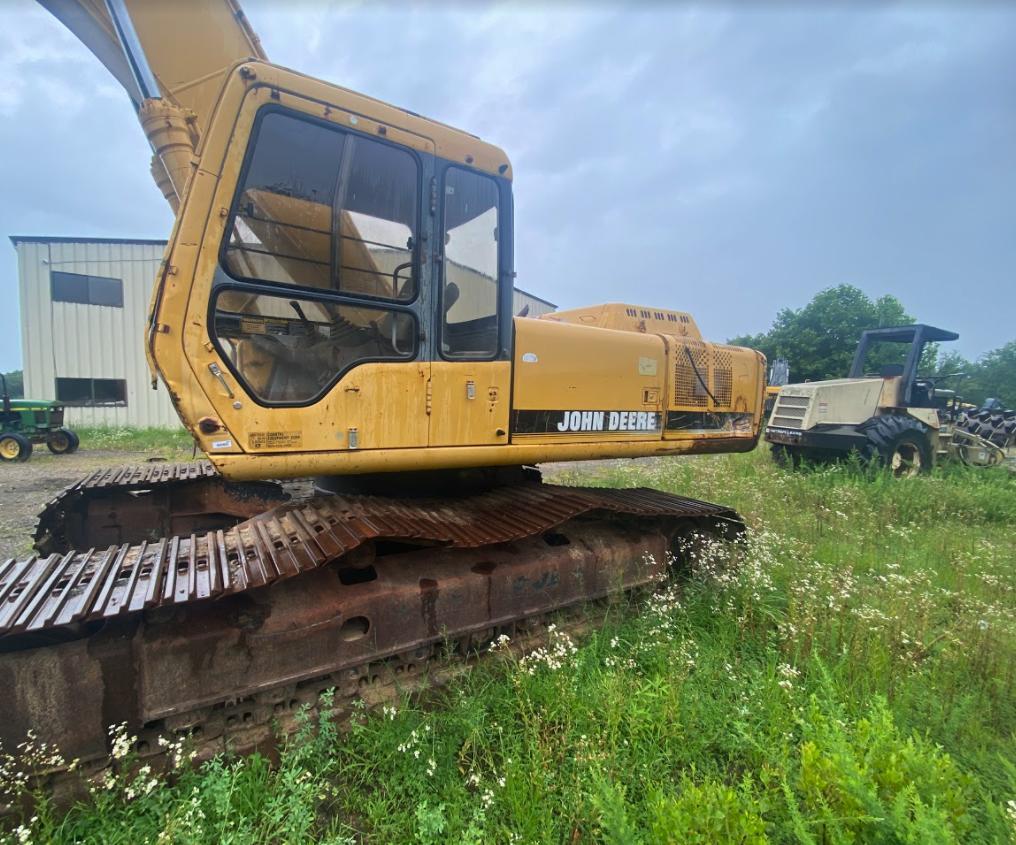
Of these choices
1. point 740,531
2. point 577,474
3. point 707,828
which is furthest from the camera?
point 577,474

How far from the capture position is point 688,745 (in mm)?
2213

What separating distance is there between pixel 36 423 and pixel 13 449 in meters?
1.25

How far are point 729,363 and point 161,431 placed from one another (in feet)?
55.6

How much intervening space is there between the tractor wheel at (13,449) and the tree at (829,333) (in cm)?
3425

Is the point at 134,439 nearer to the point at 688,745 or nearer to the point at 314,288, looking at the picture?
the point at 314,288

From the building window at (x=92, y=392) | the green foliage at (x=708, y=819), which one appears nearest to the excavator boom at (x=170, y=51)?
the green foliage at (x=708, y=819)

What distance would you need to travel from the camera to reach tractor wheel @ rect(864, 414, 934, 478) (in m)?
8.30

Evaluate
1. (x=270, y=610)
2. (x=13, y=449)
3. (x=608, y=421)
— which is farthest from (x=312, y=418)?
(x=13, y=449)

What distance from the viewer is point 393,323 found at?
258cm

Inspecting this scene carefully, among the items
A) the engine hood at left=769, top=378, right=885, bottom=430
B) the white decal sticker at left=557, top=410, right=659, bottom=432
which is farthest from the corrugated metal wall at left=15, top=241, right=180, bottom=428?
the engine hood at left=769, top=378, right=885, bottom=430

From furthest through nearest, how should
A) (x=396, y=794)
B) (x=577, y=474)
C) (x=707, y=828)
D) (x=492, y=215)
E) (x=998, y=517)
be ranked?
(x=577, y=474), (x=998, y=517), (x=492, y=215), (x=396, y=794), (x=707, y=828)

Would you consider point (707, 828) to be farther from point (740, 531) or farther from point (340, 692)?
point (740, 531)

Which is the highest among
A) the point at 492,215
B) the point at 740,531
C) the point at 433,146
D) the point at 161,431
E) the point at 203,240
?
the point at 433,146

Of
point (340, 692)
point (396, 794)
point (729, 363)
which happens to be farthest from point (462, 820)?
point (729, 363)
